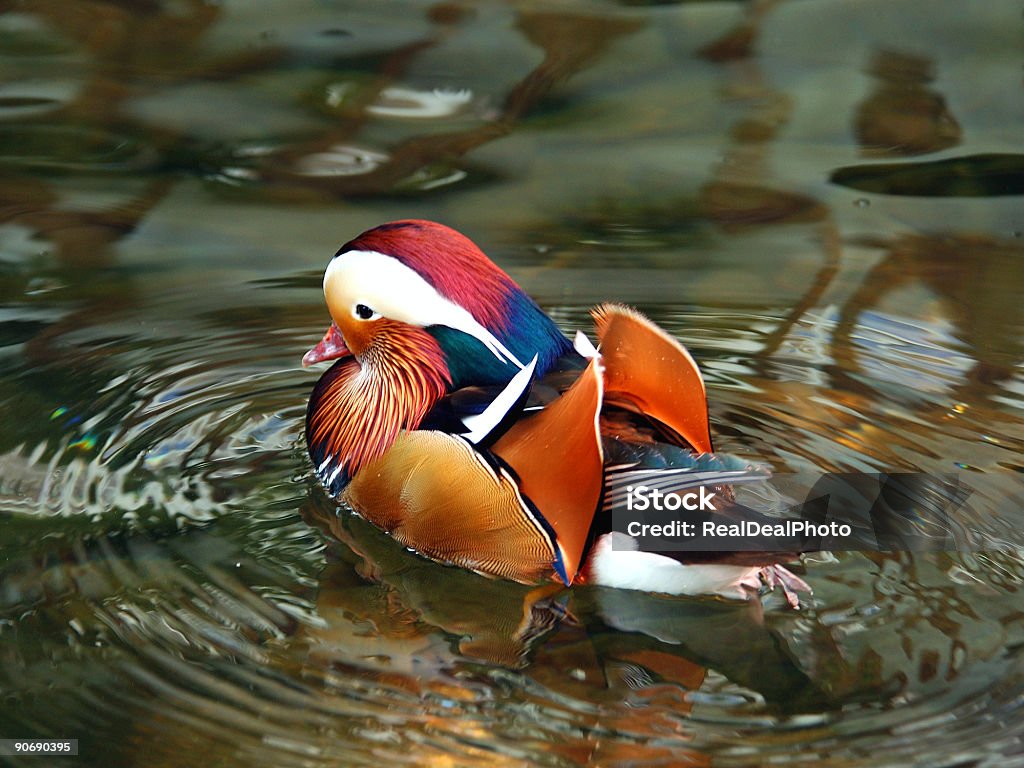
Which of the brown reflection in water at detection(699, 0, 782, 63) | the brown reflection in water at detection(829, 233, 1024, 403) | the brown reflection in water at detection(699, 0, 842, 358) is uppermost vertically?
the brown reflection in water at detection(699, 0, 782, 63)

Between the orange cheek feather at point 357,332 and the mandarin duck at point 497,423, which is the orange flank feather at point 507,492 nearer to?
the mandarin duck at point 497,423

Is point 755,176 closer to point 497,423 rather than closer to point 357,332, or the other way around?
point 357,332

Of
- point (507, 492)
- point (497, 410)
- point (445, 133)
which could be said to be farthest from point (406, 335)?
point (445, 133)

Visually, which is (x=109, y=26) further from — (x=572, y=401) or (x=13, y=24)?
(x=572, y=401)

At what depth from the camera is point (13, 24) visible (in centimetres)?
487

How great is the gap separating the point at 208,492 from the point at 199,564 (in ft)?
0.89

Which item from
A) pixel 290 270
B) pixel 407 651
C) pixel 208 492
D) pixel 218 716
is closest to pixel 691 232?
pixel 290 270

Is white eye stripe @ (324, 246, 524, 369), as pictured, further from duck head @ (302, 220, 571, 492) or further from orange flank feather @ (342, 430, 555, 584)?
orange flank feather @ (342, 430, 555, 584)

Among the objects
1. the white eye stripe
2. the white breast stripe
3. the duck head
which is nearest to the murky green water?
the duck head

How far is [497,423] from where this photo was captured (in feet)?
8.27

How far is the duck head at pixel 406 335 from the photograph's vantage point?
8.94ft

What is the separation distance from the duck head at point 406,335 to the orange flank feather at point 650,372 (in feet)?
0.72

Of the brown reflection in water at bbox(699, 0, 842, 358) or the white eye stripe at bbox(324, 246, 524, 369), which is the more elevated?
the white eye stripe at bbox(324, 246, 524, 369)

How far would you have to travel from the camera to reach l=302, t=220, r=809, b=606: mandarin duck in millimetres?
2393
